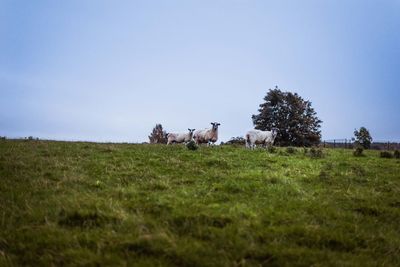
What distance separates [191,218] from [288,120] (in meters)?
61.2

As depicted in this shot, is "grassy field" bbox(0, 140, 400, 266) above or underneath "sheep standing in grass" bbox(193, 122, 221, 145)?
underneath

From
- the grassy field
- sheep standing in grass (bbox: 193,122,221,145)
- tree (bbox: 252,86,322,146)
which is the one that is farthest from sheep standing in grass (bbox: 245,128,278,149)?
tree (bbox: 252,86,322,146)

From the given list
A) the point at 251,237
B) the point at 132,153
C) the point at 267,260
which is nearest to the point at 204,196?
the point at 251,237

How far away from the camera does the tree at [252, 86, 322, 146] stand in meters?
68.2

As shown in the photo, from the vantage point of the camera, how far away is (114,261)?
7031 mm

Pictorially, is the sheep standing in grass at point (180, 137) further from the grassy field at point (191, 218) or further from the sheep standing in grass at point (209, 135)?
the grassy field at point (191, 218)

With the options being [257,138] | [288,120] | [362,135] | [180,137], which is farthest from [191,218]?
[288,120]

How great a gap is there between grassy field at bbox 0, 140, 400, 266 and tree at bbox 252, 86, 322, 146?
53.1m

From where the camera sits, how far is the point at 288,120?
68688mm

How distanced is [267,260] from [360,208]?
4.96 metres

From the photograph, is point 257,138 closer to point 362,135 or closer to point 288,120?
point 362,135

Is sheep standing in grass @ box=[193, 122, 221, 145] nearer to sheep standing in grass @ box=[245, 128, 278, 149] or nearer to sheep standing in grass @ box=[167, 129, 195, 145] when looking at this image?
sheep standing in grass @ box=[245, 128, 278, 149]

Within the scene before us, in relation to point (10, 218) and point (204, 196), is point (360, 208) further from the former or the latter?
point (10, 218)

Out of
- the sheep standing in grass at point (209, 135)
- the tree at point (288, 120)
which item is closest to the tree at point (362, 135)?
the tree at point (288, 120)
